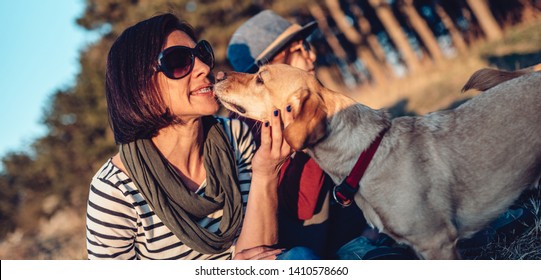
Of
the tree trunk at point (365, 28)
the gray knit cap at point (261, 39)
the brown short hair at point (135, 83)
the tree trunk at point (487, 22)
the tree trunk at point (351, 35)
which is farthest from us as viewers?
the tree trunk at point (365, 28)

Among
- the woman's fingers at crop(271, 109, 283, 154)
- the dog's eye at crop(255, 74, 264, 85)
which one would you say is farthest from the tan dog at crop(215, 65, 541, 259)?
the dog's eye at crop(255, 74, 264, 85)

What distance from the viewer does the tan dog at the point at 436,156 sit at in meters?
3.05

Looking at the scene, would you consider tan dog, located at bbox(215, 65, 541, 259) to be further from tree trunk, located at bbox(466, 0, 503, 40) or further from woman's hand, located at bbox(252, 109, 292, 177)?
tree trunk, located at bbox(466, 0, 503, 40)

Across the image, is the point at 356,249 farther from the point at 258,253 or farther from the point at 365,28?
Result: the point at 365,28

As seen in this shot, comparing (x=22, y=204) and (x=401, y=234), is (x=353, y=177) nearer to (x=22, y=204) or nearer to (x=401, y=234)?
(x=401, y=234)

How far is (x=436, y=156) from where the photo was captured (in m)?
3.20

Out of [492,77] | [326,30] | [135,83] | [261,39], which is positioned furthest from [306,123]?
[326,30]

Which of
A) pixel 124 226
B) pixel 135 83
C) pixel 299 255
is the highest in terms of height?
pixel 135 83

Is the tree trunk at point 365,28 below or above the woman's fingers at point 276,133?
above

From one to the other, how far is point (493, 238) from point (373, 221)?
1204mm

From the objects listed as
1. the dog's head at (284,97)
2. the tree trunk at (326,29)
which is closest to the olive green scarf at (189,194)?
the dog's head at (284,97)

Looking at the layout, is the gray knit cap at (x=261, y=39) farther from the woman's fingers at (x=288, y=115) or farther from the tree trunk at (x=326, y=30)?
the tree trunk at (x=326, y=30)

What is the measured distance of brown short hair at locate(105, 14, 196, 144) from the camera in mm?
3371

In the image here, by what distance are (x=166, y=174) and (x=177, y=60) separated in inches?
34.6
